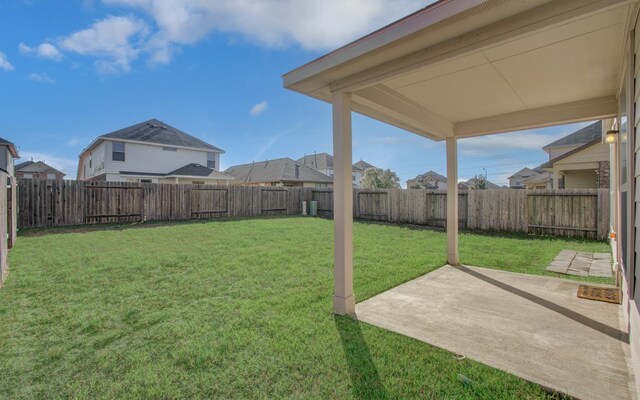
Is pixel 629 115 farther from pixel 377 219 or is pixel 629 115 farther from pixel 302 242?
pixel 377 219

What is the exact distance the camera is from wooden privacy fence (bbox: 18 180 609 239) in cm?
872

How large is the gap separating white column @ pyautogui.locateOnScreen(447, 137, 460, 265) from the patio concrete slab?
3.43 feet

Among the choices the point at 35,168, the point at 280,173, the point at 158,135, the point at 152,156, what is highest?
the point at 158,135

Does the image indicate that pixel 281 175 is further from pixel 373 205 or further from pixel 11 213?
pixel 11 213

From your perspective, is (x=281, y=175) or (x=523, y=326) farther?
(x=281, y=175)

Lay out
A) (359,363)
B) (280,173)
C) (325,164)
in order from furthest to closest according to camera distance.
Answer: (325,164) → (280,173) → (359,363)

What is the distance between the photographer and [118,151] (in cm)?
1812

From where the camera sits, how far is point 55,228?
9945 millimetres

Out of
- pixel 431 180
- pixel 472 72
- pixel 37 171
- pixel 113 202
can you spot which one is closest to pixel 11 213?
pixel 113 202

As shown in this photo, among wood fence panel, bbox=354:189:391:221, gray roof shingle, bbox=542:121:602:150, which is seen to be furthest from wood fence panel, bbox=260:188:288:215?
gray roof shingle, bbox=542:121:602:150

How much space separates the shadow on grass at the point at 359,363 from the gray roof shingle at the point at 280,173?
23.4 meters

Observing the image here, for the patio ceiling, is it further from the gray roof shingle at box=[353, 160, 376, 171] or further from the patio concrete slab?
the gray roof shingle at box=[353, 160, 376, 171]

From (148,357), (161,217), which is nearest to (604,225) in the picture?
(148,357)

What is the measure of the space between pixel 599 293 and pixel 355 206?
10464mm
